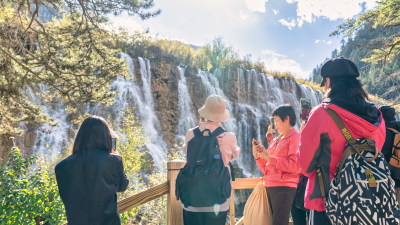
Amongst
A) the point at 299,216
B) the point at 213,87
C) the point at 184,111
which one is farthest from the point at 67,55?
the point at 213,87

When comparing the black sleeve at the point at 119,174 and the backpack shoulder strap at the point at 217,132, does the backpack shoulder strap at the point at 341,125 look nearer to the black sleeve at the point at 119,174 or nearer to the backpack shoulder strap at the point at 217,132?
the backpack shoulder strap at the point at 217,132

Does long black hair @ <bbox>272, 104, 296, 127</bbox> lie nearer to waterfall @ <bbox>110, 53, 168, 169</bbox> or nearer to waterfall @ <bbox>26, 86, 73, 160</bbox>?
waterfall @ <bbox>26, 86, 73, 160</bbox>

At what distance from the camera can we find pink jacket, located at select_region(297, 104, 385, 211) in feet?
5.30

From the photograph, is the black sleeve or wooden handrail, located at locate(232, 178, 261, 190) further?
wooden handrail, located at locate(232, 178, 261, 190)

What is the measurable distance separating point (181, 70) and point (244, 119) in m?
5.47

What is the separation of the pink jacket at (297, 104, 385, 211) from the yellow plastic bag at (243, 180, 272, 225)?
2.74 feet

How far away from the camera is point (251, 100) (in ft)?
65.1

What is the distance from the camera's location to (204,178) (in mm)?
2033

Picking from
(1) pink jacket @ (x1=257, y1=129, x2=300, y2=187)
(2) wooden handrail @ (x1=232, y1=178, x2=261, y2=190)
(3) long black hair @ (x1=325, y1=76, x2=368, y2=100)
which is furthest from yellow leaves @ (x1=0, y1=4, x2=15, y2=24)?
(3) long black hair @ (x1=325, y1=76, x2=368, y2=100)

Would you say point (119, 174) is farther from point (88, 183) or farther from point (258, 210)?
point (258, 210)

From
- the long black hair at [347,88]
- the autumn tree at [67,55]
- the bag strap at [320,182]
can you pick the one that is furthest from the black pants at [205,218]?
the autumn tree at [67,55]

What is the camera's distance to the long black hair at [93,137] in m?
1.91

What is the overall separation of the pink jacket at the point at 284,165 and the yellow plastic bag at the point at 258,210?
0.12m

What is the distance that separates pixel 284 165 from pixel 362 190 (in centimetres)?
94
